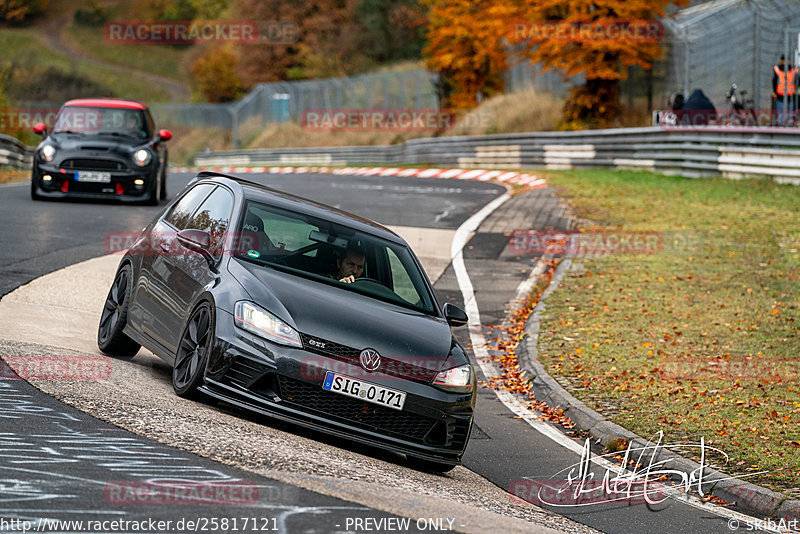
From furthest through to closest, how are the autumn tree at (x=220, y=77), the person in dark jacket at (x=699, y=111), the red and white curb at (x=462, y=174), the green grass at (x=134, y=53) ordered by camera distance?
1. the green grass at (x=134, y=53)
2. the autumn tree at (x=220, y=77)
3. the red and white curb at (x=462, y=174)
4. the person in dark jacket at (x=699, y=111)

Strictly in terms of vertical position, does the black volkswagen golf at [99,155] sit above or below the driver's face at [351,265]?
above

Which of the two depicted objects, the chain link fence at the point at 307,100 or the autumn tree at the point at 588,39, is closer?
the autumn tree at the point at 588,39

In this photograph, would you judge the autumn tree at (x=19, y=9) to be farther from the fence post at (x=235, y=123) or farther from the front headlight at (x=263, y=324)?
the front headlight at (x=263, y=324)

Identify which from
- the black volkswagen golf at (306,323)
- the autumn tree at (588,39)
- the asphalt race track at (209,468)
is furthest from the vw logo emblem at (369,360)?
the autumn tree at (588,39)

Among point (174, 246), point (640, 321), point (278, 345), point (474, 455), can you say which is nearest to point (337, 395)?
point (278, 345)

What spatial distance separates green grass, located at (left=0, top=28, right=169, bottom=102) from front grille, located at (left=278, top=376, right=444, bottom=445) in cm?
8980

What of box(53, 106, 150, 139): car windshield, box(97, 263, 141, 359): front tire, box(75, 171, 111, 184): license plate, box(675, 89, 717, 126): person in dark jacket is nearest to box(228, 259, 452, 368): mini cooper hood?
box(97, 263, 141, 359): front tire

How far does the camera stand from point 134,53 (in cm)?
12369

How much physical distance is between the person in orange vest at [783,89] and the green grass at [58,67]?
2938 inches

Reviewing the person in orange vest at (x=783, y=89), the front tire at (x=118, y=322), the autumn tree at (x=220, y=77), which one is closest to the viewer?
the front tire at (x=118, y=322)

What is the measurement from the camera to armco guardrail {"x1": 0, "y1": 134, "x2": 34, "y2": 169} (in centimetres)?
3453

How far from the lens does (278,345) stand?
22.7 ft

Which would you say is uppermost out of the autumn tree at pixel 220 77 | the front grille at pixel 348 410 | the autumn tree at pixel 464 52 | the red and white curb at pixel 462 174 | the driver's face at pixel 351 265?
the autumn tree at pixel 220 77

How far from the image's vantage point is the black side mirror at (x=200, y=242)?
26.1 ft
